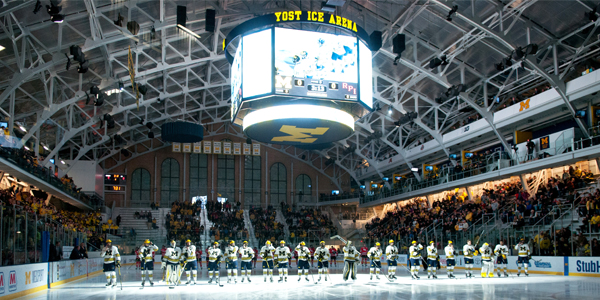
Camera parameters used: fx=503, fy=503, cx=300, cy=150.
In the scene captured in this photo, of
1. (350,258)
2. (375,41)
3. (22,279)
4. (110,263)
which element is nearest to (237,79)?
(375,41)

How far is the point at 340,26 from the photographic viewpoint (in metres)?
21.0

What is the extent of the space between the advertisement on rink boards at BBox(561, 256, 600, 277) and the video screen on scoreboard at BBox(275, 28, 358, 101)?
13.0m

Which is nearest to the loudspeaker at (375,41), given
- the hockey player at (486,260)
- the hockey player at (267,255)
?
the hockey player at (267,255)

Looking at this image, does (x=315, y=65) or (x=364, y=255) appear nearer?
(x=315, y=65)

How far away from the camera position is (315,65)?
21250 millimetres

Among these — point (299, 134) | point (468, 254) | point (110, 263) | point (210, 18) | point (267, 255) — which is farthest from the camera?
point (210, 18)

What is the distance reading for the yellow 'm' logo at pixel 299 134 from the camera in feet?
76.8

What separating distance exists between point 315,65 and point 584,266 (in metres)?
15.5

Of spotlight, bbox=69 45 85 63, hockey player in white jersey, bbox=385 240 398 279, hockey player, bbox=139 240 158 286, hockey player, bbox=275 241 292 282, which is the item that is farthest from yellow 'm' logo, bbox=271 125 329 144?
spotlight, bbox=69 45 85 63

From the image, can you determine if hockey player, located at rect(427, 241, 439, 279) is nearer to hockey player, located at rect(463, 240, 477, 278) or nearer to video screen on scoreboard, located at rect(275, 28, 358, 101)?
hockey player, located at rect(463, 240, 477, 278)

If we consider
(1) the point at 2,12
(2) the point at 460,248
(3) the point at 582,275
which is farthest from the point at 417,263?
(1) the point at 2,12

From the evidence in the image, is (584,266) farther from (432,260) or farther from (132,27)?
(132,27)

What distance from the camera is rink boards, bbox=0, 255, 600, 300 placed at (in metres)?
16.1

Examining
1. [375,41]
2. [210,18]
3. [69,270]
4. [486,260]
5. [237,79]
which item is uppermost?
[210,18]
